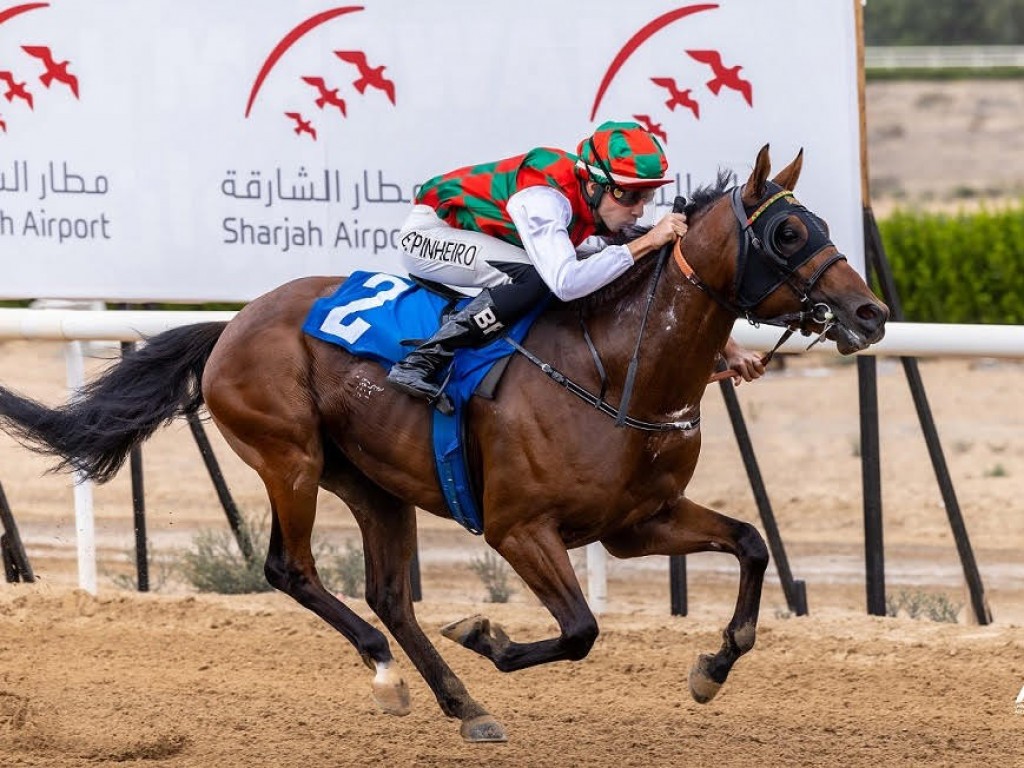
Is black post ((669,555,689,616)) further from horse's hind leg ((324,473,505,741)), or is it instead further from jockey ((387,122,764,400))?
jockey ((387,122,764,400))

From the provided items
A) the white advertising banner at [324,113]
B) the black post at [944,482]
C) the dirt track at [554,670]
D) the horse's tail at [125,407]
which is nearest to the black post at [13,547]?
the dirt track at [554,670]

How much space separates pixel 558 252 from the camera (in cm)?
480

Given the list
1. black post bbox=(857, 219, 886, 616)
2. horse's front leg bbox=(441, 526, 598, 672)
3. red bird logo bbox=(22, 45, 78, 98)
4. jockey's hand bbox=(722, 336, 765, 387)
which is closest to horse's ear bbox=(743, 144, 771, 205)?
jockey's hand bbox=(722, 336, 765, 387)

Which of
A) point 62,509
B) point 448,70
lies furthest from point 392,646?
point 62,509

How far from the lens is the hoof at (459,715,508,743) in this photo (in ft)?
17.2

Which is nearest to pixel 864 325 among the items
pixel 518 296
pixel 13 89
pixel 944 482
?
pixel 518 296

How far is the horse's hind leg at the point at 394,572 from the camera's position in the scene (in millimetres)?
5402

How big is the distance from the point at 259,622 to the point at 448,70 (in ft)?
8.13

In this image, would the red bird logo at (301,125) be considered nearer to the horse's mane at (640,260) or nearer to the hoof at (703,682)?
the horse's mane at (640,260)

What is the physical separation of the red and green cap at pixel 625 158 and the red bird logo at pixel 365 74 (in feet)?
7.54

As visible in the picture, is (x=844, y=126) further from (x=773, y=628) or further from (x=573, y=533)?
(x=573, y=533)

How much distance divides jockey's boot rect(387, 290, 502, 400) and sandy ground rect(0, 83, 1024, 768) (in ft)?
3.96

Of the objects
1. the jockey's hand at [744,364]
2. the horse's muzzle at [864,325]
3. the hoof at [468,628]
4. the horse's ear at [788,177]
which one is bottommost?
the hoof at [468,628]

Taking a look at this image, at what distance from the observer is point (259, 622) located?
709 centimetres
